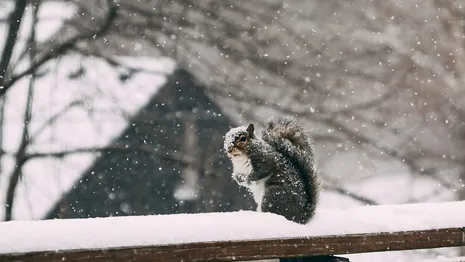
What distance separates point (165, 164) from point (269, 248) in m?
6.87

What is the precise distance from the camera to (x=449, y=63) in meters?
9.51

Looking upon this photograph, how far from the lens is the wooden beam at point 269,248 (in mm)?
1316

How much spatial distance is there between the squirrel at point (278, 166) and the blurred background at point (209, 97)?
4.59 m

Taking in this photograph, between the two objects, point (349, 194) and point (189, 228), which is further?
point (349, 194)

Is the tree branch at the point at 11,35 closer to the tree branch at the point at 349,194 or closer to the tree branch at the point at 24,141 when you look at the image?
the tree branch at the point at 24,141

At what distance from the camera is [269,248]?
5.03 ft

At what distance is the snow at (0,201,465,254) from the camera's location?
1318mm

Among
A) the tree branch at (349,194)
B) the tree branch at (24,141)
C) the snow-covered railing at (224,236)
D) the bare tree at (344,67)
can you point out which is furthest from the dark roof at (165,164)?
the snow-covered railing at (224,236)

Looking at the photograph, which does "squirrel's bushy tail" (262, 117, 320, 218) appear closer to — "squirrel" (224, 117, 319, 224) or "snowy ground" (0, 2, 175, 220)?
"squirrel" (224, 117, 319, 224)

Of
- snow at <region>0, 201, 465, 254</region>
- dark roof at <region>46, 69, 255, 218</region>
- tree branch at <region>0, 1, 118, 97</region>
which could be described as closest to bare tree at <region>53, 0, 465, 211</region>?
dark roof at <region>46, 69, 255, 218</region>

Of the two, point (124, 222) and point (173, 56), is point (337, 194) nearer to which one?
point (173, 56)

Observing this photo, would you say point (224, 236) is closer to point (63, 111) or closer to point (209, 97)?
point (63, 111)

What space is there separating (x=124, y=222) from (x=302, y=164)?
3.08ft

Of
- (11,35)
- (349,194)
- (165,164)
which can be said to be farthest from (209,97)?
(11,35)
